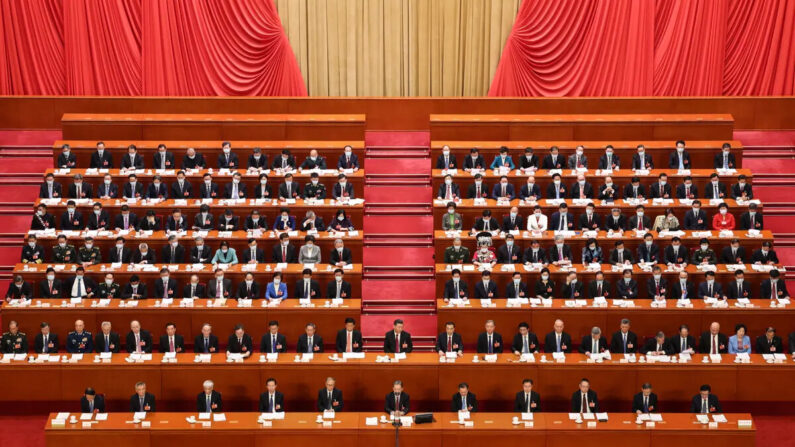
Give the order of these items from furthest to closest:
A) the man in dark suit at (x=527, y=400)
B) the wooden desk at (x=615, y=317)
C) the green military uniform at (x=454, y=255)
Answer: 1. the green military uniform at (x=454, y=255)
2. the wooden desk at (x=615, y=317)
3. the man in dark suit at (x=527, y=400)

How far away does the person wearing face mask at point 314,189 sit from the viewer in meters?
12.6

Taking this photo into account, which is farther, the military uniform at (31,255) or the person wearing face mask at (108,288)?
the military uniform at (31,255)

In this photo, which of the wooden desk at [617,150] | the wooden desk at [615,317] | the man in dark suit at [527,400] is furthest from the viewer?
the wooden desk at [617,150]

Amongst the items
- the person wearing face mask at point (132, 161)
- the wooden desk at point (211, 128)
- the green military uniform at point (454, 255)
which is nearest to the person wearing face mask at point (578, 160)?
the green military uniform at point (454, 255)

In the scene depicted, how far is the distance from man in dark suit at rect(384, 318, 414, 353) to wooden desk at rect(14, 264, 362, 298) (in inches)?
46.2

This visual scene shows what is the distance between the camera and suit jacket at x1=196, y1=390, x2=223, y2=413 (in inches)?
382

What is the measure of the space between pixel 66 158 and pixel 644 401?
7821 mm

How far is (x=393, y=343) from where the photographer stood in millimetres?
10547

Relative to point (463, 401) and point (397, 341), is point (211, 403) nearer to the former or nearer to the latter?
point (397, 341)

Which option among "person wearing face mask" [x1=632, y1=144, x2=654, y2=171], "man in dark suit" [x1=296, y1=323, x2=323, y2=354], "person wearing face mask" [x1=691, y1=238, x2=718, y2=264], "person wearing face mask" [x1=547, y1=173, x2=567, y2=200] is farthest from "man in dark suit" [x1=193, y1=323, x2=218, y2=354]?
"person wearing face mask" [x1=632, y1=144, x2=654, y2=171]

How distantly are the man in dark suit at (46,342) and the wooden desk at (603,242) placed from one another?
14.2 ft

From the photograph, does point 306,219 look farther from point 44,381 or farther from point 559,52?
point 559,52

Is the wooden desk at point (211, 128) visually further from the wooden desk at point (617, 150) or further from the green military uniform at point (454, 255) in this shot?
the green military uniform at point (454, 255)

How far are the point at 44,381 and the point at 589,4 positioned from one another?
8980 mm
